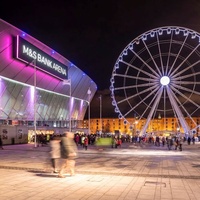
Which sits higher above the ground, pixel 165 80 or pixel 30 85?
pixel 30 85

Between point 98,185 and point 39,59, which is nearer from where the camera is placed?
point 98,185

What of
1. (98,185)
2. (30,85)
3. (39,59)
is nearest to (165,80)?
(39,59)

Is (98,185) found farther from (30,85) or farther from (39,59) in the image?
(39,59)

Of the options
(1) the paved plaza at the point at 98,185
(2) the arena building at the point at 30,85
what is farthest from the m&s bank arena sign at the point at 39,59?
(1) the paved plaza at the point at 98,185

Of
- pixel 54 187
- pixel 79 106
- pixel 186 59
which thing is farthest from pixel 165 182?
pixel 79 106

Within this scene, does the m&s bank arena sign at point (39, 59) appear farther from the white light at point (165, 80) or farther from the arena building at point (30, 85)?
the white light at point (165, 80)

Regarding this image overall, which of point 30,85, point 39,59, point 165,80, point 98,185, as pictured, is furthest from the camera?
point 39,59

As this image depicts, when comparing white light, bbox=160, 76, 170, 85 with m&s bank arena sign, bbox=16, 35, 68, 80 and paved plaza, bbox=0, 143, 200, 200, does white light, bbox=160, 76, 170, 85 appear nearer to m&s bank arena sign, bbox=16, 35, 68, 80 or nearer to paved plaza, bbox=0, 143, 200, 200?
m&s bank arena sign, bbox=16, 35, 68, 80

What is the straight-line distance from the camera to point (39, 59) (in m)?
65.1

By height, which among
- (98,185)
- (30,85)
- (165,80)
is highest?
(30,85)

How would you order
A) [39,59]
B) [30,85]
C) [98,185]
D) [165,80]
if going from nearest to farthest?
[98,185] < [165,80] < [30,85] < [39,59]

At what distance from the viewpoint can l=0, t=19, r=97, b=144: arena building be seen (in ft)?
175

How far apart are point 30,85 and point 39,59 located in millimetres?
4912

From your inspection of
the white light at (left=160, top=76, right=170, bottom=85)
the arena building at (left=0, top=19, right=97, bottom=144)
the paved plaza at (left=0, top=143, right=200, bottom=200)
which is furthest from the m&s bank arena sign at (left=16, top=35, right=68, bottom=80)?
the paved plaza at (left=0, top=143, right=200, bottom=200)
